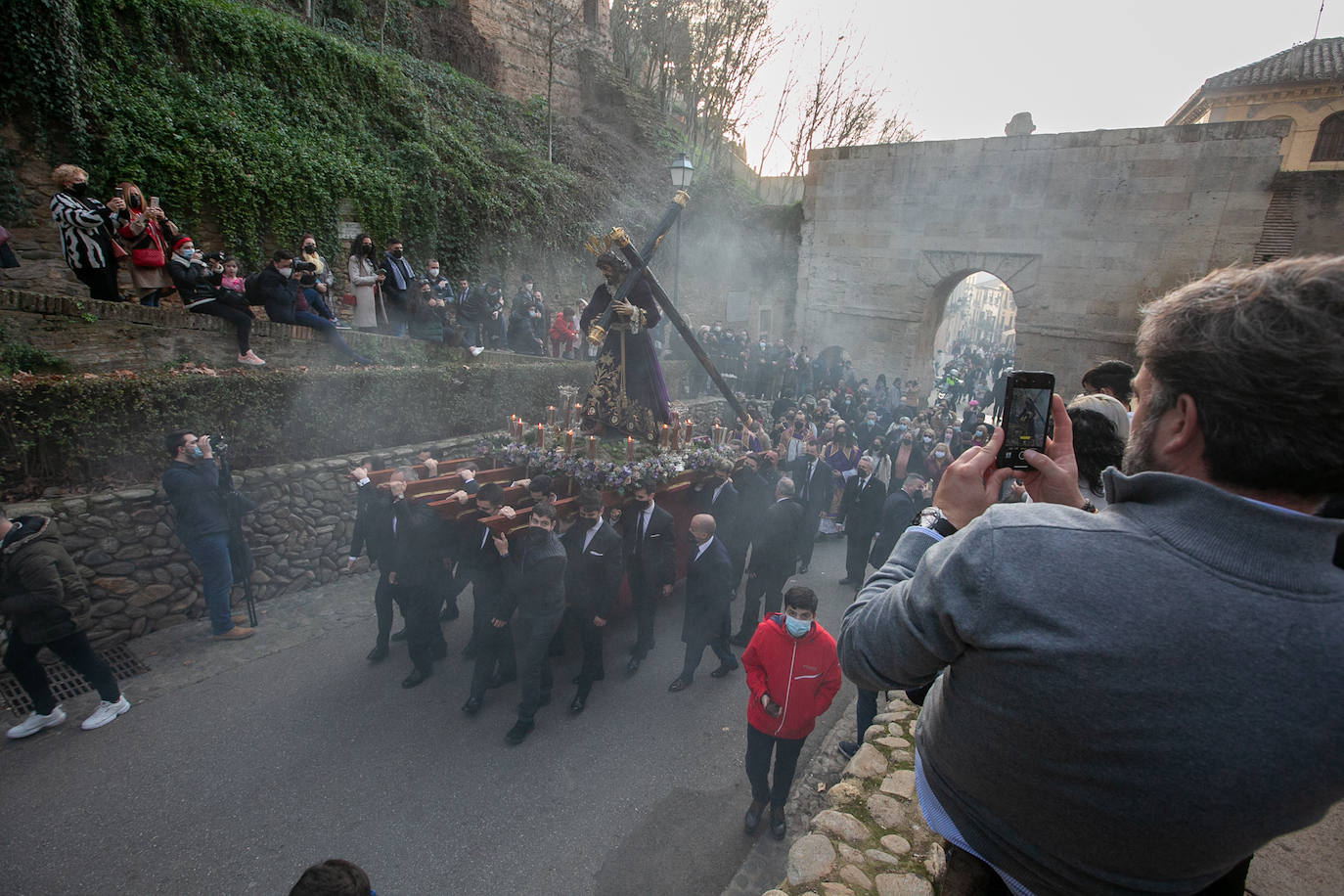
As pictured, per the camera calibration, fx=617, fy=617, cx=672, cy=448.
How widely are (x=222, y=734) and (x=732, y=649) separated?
486 centimetres

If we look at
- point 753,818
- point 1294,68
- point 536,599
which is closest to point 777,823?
point 753,818

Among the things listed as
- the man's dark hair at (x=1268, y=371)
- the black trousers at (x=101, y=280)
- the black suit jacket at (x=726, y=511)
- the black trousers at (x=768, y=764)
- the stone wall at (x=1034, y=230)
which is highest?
the stone wall at (x=1034, y=230)

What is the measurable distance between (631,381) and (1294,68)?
1215 inches

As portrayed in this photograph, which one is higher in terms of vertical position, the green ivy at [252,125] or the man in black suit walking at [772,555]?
the green ivy at [252,125]

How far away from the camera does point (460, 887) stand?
13.2 ft

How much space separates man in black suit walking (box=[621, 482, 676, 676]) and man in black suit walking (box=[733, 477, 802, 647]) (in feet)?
3.31

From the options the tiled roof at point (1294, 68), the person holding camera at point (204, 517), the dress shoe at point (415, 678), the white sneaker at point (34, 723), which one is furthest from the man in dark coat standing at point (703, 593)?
the tiled roof at point (1294, 68)

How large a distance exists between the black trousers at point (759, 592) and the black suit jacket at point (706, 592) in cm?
75

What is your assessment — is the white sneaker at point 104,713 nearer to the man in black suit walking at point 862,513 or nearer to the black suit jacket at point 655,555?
the black suit jacket at point 655,555

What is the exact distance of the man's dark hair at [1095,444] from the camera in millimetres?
2455

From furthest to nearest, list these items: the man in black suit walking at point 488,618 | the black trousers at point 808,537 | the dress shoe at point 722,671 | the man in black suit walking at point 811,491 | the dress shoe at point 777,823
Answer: the man in black suit walking at point 811,491, the black trousers at point 808,537, the dress shoe at point 722,671, the man in black suit walking at point 488,618, the dress shoe at point 777,823

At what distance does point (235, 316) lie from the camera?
331 inches

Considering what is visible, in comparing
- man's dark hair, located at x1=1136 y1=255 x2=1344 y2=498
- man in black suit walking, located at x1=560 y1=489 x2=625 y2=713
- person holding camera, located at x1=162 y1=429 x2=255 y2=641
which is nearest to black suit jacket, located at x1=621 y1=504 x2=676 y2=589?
man in black suit walking, located at x1=560 y1=489 x2=625 y2=713

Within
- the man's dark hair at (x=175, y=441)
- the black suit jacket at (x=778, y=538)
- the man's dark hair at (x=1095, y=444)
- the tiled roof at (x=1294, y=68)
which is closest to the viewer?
the man's dark hair at (x=1095, y=444)
